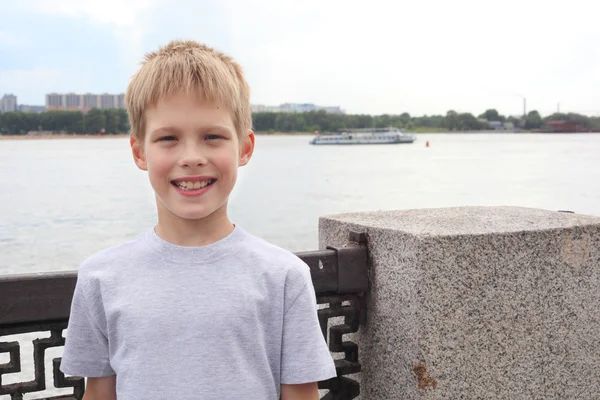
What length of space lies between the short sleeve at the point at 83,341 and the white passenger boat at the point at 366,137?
338ft

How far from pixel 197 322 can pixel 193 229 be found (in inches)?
9.0

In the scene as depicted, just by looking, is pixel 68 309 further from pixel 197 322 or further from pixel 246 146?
pixel 246 146

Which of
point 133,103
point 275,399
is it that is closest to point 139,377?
point 275,399

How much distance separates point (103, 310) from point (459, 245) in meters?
1.24

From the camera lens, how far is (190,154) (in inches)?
68.4

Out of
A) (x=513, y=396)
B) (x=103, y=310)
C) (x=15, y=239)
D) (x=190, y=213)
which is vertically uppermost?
(x=190, y=213)

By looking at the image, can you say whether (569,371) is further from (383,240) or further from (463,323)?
(383,240)

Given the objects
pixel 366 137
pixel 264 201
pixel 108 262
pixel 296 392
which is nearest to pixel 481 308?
pixel 296 392

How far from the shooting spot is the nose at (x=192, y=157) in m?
1.73

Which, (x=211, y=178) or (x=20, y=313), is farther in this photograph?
(x=20, y=313)

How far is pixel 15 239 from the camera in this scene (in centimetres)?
2358

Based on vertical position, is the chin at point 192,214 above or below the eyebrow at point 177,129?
below

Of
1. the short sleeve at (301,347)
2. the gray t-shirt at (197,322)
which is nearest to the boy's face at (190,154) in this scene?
the gray t-shirt at (197,322)

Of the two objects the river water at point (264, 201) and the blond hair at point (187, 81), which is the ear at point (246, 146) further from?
the river water at point (264, 201)
